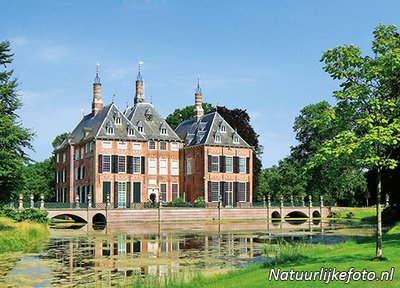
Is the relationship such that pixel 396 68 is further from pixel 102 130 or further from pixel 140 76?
pixel 140 76

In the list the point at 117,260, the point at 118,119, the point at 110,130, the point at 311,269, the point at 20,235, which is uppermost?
the point at 118,119

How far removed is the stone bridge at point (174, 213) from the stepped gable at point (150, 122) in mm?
10567

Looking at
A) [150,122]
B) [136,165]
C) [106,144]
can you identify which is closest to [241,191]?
[136,165]

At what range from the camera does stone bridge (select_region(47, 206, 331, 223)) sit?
1736 inches

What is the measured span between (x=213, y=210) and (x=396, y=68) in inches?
1476

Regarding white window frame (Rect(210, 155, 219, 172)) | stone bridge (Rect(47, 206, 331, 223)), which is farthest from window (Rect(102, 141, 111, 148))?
white window frame (Rect(210, 155, 219, 172))

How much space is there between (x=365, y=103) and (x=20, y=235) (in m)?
17.9

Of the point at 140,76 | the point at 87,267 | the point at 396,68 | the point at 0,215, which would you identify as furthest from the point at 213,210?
the point at 396,68

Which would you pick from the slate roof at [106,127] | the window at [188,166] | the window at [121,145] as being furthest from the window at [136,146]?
the window at [188,166]

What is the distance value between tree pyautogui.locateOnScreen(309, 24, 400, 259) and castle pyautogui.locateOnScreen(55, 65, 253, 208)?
122 ft

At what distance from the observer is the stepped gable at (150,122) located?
179 feet

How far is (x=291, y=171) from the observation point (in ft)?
189

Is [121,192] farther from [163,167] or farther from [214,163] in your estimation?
[214,163]

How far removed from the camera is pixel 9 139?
2439 centimetres
